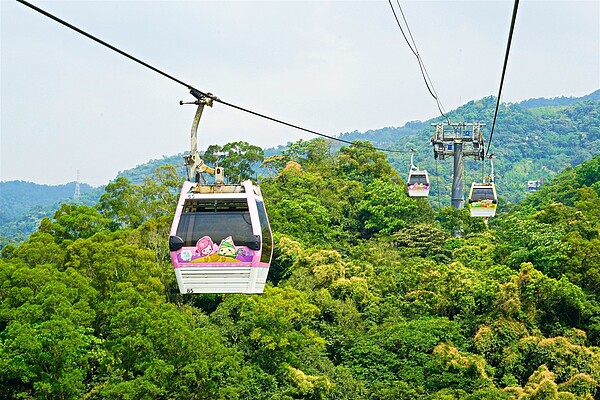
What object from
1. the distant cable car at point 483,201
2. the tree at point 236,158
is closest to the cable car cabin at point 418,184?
the distant cable car at point 483,201

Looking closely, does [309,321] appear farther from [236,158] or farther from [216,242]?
[236,158]

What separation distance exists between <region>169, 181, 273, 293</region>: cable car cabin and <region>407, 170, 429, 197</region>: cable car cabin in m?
24.3

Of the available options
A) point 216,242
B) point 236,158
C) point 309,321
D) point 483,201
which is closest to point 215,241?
point 216,242

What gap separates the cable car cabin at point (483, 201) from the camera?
30656mm

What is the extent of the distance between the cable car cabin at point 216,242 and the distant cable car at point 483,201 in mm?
21711

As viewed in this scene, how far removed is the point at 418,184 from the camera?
33938mm

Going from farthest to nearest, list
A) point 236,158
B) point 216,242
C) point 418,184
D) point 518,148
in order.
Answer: point 518,148
point 236,158
point 418,184
point 216,242

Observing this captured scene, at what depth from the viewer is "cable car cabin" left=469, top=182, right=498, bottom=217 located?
30.7m

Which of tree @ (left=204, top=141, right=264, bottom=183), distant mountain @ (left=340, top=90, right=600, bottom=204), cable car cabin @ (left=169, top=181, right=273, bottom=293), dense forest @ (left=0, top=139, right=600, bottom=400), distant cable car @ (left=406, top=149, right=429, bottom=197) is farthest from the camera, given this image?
distant mountain @ (left=340, top=90, right=600, bottom=204)

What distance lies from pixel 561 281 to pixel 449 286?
12.0 ft

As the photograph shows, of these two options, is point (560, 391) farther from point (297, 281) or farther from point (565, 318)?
point (297, 281)

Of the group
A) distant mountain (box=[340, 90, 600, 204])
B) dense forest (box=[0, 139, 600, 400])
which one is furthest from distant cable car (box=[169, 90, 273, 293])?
distant mountain (box=[340, 90, 600, 204])

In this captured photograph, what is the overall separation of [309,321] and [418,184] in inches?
415

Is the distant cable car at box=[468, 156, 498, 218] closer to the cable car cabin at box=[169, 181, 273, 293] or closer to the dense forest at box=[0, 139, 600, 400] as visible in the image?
the dense forest at box=[0, 139, 600, 400]
